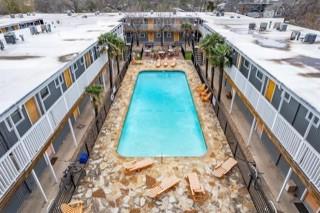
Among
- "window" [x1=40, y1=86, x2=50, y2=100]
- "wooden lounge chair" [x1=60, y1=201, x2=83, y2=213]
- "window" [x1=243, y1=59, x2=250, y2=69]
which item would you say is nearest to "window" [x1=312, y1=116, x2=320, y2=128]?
"window" [x1=243, y1=59, x2=250, y2=69]

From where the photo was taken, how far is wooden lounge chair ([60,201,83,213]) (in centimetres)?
1019

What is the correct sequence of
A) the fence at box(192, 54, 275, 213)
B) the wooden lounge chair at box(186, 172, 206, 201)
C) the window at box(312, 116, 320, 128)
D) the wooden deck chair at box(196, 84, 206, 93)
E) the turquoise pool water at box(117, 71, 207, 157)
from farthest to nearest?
the wooden deck chair at box(196, 84, 206, 93) → the turquoise pool water at box(117, 71, 207, 157) → the wooden lounge chair at box(186, 172, 206, 201) → the fence at box(192, 54, 275, 213) → the window at box(312, 116, 320, 128)

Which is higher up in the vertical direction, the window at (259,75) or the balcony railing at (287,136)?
the window at (259,75)

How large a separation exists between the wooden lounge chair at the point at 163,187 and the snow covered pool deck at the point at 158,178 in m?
0.28

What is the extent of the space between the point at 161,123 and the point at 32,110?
10.8m

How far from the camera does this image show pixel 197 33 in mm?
39625

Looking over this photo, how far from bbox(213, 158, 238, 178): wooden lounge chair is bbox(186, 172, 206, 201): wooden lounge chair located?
4.56 ft

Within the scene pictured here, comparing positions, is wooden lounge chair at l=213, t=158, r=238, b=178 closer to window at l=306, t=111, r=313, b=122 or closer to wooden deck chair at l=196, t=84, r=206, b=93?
window at l=306, t=111, r=313, b=122

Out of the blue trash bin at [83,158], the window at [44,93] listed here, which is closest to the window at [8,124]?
the window at [44,93]

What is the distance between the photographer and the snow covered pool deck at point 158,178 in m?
10.7

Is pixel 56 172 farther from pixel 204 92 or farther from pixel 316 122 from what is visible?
pixel 204 92

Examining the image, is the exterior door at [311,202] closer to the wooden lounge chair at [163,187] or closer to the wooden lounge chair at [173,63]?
the wooden lounge chair at [163,187]

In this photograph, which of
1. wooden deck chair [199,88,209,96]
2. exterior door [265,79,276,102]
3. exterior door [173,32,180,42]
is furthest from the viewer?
exterior door [173,32,180,42]

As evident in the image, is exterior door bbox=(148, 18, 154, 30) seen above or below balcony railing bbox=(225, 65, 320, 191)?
above
